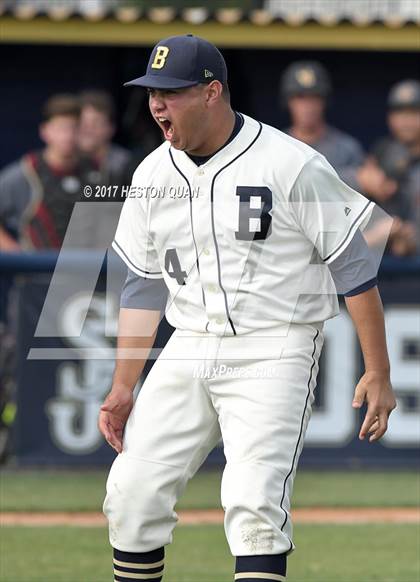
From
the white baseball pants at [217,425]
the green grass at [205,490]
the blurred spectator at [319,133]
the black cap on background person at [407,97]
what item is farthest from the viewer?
the black cap on background person at [407,97]

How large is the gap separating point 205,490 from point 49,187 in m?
2.66

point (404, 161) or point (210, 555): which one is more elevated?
point (404, 161)

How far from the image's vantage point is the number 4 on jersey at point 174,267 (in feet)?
14.1

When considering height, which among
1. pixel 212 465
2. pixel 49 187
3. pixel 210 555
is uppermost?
pixel 49 187

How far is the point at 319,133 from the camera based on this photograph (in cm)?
987

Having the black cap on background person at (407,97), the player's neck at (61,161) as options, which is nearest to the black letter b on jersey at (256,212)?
Answer: the player's neck at (61,161)

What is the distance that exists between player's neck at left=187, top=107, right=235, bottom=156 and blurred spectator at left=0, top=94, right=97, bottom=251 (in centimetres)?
511

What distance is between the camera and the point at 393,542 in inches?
264

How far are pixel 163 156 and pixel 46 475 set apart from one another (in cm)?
467

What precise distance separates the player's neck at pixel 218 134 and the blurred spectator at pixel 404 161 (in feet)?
17.1

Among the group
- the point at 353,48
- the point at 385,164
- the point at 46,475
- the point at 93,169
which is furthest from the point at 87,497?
the point at 353,48

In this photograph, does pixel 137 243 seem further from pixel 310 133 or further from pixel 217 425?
pixel 310 133

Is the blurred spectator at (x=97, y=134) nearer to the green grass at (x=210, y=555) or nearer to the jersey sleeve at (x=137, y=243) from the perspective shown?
the green grass at (x=210, y=555)

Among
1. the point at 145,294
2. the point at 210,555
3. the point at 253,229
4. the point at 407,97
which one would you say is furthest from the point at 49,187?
the point at 253,229
